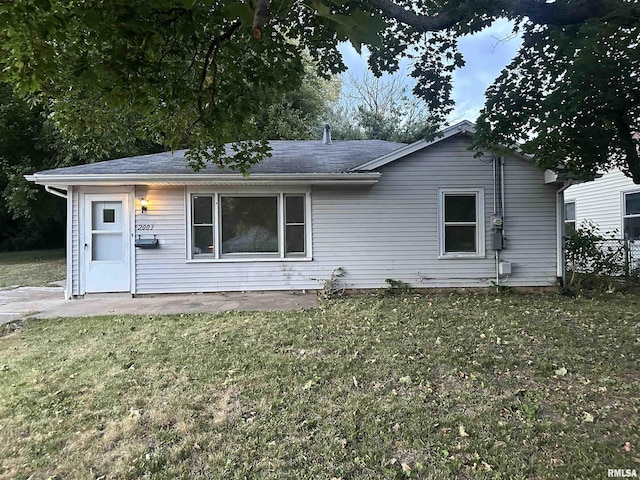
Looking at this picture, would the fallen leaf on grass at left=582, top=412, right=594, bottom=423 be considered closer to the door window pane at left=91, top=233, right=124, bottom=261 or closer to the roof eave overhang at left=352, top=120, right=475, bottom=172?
the roof eave overhang at left=352, top=120, right=475, bottom=172

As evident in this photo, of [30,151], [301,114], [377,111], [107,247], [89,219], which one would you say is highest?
[377,111]

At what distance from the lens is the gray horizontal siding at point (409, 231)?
319 inches

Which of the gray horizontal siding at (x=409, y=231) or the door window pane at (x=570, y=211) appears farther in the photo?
the door window pane at (x=570, y=211)

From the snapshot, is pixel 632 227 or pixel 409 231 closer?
pixel 409 231

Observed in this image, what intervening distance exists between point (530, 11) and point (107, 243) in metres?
7.94

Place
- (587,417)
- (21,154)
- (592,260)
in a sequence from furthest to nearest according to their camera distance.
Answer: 1. (21,154)
2. (592,260)
3. (587,417)

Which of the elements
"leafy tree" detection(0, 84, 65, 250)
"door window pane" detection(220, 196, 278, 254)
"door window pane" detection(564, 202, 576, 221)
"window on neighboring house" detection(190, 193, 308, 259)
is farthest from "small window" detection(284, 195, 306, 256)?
"leafy tree" detection(0, 84, 65, 250)

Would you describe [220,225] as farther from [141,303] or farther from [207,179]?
[141,303]

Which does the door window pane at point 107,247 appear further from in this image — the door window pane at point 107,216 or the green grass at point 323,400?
the green grass at point 323,400

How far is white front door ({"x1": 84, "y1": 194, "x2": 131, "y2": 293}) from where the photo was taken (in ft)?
25.7

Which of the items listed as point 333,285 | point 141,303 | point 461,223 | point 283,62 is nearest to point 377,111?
point 461,223

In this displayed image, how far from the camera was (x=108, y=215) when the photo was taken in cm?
791

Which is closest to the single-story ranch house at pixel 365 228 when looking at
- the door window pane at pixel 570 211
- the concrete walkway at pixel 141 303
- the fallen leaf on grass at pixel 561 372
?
the concrete walkway at pixel 141 303

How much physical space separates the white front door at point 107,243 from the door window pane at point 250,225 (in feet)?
6.50
